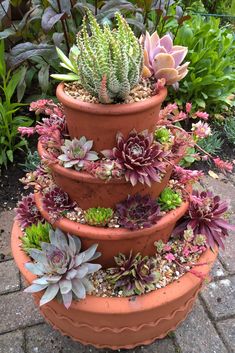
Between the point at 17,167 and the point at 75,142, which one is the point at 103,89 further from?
the point at 17,167

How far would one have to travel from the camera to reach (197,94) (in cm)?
326

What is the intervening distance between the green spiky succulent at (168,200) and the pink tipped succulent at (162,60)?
44 cm

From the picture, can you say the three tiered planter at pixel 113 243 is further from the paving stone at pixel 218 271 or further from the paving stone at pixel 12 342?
the paving stone at pixel 218 271

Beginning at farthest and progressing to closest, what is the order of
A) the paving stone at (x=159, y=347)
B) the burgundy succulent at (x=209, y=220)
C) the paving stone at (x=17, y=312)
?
1. the paving stone at (x=17, y=312)
2. the paving stone at (x=159, y=347)
3. the burgundy succulent at (x=209, y=220)

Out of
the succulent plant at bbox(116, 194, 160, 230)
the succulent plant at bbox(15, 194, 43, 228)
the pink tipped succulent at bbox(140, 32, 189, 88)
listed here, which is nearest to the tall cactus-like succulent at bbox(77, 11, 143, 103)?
the pink tipped succulent at bbox(140, 32, 189, 88)

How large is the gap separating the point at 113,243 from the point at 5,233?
→ 1.23m

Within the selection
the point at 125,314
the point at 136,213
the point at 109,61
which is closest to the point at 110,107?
the point at 109,61

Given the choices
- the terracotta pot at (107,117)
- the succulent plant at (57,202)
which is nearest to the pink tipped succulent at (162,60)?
the terracotta pot at (107,117)

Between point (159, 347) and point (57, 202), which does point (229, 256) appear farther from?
point (57, 202)

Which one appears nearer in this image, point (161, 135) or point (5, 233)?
point (161, 135)

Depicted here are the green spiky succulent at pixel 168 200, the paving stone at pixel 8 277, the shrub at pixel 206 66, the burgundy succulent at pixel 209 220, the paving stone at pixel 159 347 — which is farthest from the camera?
the shrub at pixel 206 66

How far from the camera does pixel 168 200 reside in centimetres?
165

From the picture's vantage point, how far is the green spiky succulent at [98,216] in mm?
1545

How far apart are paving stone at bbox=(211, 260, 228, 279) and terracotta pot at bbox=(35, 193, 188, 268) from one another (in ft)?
2.40
